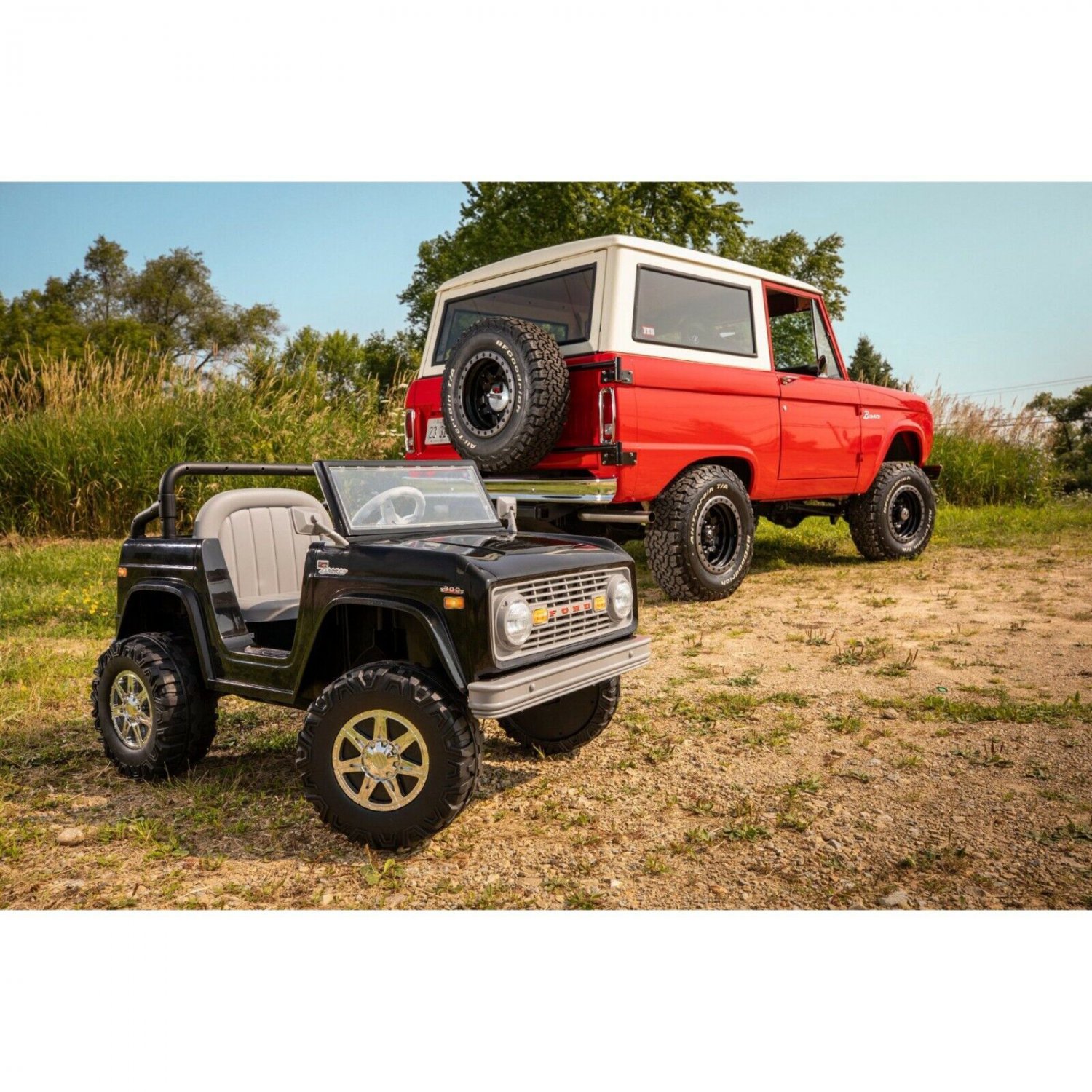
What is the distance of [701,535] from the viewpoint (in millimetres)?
6676

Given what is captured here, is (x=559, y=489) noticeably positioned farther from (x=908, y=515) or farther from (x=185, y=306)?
(x=185, y=306)

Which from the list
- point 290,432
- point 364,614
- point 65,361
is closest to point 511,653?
point 364,614

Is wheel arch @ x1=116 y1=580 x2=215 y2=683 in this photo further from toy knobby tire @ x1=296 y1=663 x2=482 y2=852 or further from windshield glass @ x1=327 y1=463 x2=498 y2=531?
toy knobby tire @ x1=296 y1=663 x2=482 y2=852

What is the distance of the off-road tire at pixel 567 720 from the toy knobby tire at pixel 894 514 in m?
5.40

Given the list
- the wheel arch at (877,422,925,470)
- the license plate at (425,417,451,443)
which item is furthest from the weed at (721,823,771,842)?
the wheel arch at (877,422,925,470)

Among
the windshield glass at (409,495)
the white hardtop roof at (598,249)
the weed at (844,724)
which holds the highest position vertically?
the white hardtop roof at (598,249)

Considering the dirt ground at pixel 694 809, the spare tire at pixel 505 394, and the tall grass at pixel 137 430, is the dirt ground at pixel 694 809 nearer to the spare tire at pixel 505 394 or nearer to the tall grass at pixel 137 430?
the spare tire at pixel 505 394

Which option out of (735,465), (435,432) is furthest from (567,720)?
(735,465)

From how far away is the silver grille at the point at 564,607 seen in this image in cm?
290

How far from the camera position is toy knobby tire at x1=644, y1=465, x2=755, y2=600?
632 cm

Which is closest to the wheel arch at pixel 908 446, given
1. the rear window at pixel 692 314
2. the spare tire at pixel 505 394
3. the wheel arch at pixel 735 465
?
the wheel arch at pixel 735 465

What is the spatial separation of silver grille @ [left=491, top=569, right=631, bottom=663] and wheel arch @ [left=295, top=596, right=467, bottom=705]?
11.6 inches

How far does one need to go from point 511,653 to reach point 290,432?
26.4ft

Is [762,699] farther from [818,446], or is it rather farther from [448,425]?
[818,446]
